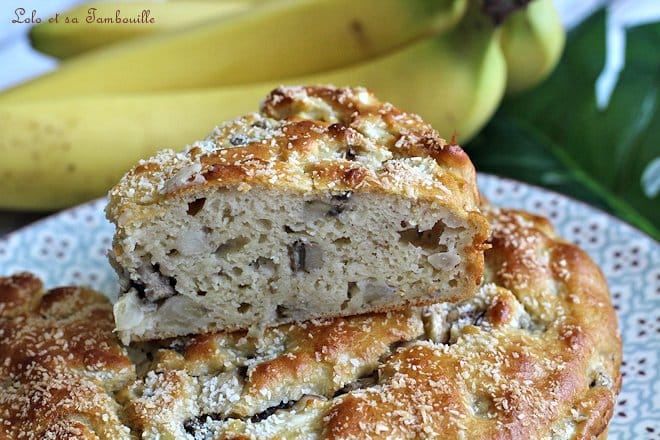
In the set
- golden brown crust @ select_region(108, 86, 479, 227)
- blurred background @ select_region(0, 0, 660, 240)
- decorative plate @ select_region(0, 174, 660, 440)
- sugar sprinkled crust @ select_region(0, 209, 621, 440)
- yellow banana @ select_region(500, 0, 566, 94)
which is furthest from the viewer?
yellow banana @ select_region(500, 0, 566, 94)

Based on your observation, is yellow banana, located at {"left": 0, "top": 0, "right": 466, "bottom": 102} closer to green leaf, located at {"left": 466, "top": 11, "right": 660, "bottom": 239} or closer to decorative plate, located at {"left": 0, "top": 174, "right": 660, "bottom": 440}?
decorative plate, located at {"left": 0, "top": 174, "right": 660, "bottom": 440}

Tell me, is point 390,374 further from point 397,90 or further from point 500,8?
point 500,8

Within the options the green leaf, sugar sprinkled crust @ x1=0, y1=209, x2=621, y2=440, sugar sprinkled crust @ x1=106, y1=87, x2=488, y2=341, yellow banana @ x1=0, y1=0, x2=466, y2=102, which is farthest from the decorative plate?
sugar sprinkled crust @ x1=106, y1=87, x2=488, y2=341

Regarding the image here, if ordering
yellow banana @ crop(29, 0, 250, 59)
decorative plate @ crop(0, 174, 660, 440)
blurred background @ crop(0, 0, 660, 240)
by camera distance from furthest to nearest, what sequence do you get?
yellow banana @ crop(29, 0, 250, 59), blurred background @ crop(0, 0, 660, 240), decorative plate @ crop(0, 174, 660, 440)

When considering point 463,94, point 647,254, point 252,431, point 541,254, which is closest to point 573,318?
point 541,254

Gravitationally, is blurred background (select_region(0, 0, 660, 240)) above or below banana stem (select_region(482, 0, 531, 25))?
below

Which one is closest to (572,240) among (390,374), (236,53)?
(390,374)

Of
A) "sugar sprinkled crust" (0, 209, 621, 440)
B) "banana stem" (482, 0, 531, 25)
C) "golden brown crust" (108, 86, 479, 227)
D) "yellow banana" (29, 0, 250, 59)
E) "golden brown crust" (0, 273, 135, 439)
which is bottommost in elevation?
"golden brown crust" (0, 273, 135, 439)
